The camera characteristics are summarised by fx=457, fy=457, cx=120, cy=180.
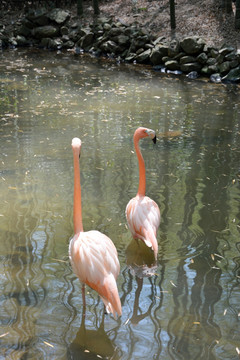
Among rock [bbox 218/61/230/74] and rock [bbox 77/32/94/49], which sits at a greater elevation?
rock [bbox 77/32/94/49]

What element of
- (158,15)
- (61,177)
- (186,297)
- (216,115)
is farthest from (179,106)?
(158,15)

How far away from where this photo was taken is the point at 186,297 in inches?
145

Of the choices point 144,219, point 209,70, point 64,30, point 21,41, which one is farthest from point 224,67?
point 21,41

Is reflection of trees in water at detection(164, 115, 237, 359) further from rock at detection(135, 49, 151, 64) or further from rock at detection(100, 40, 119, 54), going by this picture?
rock at detection(100, 40, 119, 54)

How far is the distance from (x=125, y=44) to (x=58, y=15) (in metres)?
4.21

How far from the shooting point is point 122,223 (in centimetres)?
481

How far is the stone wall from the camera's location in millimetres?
12203

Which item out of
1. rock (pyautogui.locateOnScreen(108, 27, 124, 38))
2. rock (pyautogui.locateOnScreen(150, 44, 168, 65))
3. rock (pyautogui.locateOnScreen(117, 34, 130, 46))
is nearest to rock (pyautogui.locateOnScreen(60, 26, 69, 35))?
rock (pyautogui.locateOnScreen(108, 27, 124, 38))

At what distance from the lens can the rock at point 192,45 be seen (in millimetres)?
12711

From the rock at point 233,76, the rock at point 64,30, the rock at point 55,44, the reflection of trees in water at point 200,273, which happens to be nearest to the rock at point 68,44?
the rock at point 55,44

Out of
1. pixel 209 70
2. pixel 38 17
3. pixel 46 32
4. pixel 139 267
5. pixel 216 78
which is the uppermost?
pixel 38 17

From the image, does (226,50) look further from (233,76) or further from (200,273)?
(200,273)

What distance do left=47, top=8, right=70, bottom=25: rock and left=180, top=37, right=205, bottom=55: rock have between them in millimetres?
6476

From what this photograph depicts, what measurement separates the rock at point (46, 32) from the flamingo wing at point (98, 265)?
50.4 feet
